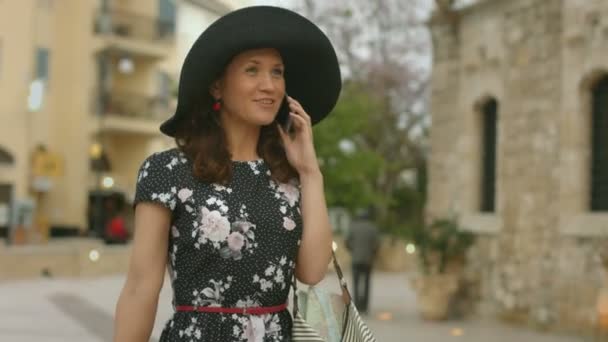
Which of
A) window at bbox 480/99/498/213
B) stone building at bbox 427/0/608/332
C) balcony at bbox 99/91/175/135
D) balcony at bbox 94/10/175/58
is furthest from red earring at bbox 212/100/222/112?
balcony at bbox 94/10/175/58

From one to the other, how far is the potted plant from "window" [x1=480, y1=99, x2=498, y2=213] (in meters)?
0.56

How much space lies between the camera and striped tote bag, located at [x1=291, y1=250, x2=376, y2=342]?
2861 millimetres

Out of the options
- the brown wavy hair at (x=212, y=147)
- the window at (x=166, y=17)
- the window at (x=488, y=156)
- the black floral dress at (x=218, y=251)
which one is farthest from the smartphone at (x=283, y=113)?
the window at (x=166, y=17)

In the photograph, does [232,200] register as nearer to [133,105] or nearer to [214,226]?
[214,226]

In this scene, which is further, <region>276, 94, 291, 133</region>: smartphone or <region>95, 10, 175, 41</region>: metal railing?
<region>95, 10, 175, 41</region>: metal railing

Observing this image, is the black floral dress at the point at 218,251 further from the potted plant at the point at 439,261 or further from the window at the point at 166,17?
the window at the point at 166,17

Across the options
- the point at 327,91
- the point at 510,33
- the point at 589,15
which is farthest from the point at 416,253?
the point at 327,91

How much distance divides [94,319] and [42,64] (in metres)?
24.2

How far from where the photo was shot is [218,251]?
109 inches

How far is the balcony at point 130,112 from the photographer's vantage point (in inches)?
1478

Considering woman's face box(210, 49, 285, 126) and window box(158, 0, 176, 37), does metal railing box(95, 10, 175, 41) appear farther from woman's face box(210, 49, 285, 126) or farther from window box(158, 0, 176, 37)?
woman's face box(210, 49, 285, 126)

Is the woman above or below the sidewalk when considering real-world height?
above

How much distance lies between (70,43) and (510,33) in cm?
2660

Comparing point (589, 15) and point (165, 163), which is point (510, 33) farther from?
point (165, 163)
